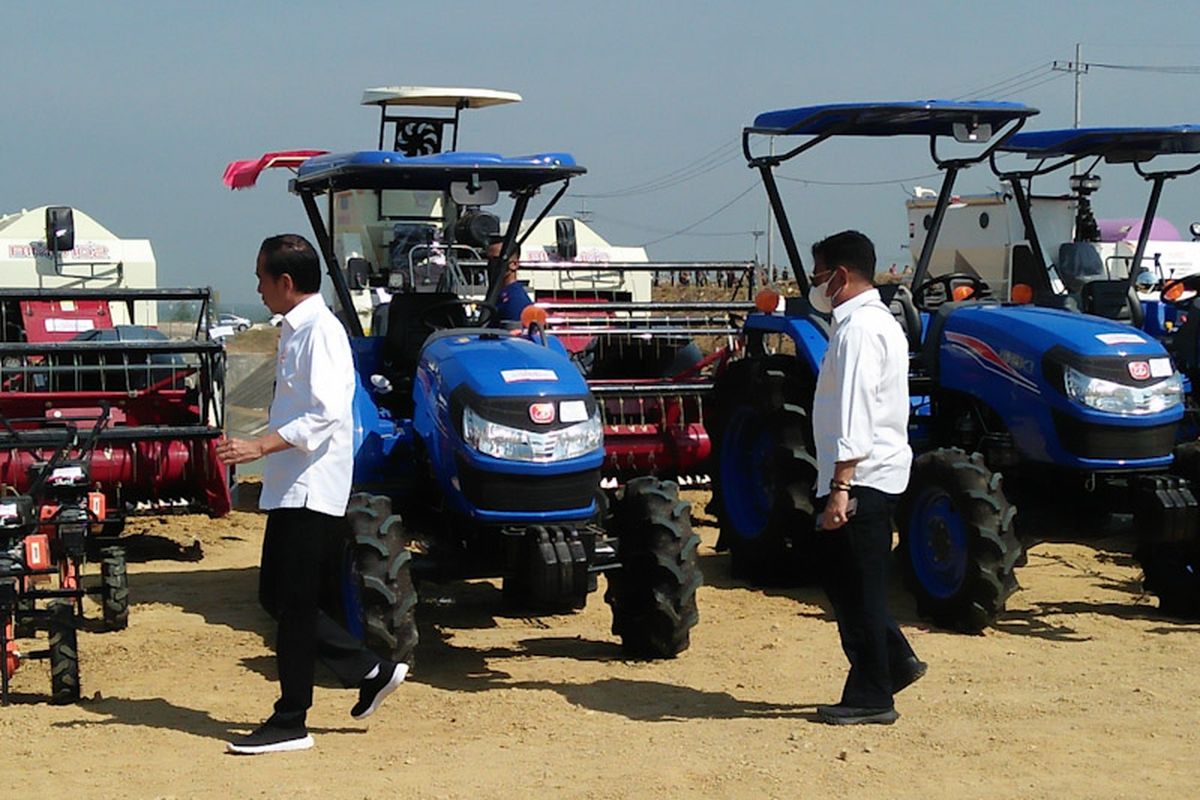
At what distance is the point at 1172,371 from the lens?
25.8ft

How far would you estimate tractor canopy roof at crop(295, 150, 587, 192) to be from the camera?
23.8 ft

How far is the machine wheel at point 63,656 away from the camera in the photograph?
20.2ft

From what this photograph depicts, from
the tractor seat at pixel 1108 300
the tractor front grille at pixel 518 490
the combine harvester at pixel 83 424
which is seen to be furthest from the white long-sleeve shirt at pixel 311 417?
the tractor seat at pixel 1108 300

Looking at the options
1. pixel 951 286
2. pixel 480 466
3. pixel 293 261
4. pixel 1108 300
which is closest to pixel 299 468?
pixel 293 261

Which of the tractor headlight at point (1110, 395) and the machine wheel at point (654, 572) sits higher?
the tractor headlight at point (1110, 395)

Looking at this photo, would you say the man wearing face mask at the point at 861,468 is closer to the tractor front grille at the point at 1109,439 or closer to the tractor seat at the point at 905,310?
the tractor front grille at the point at 1109,439

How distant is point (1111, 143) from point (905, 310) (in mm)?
1695

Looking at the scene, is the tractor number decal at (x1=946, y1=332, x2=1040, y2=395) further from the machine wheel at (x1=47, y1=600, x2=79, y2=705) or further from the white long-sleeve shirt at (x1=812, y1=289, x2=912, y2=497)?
the machine wheel at (x1=47, y1=600, x2=79, y2=705)

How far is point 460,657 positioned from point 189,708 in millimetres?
1289

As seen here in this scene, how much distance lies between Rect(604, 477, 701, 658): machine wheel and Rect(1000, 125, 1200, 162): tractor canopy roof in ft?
11.9

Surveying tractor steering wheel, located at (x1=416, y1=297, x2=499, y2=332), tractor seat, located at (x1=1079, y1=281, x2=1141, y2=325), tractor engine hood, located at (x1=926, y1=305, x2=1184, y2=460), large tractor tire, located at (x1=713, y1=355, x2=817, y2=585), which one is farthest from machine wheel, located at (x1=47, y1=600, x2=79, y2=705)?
tractor seat, located at (x1=1079, y1=281, x2=1141, y2=325)

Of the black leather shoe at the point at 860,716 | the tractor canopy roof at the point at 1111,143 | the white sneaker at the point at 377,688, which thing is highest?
the tractor canopy roof at the point at 1111,143

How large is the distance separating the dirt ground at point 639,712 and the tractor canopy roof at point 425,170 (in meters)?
1.92

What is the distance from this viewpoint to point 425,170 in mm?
7348
